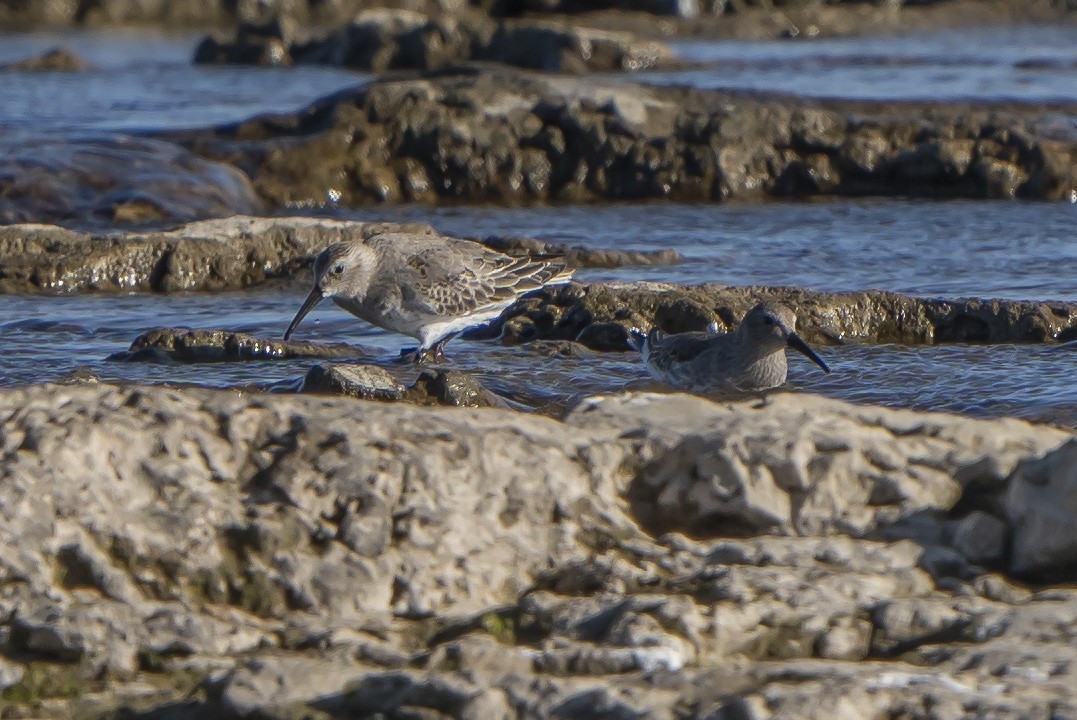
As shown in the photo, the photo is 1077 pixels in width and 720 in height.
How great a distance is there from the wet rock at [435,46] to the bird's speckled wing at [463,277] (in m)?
13.9

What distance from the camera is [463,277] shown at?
8.19 meters

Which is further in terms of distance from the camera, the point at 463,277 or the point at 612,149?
the point at 612,149

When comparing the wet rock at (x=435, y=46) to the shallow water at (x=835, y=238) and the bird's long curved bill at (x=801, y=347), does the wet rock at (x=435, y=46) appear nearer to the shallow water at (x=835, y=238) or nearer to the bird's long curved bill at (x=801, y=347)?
the shallow water at (x=835, y=238)

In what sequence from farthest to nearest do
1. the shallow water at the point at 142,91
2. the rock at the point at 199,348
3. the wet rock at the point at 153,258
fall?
the shallow water at the point at 142,91, the wet rock at the point at 153,258, the rock at the point at 199,348

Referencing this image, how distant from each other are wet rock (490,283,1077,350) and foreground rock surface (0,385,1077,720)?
14.3 feet

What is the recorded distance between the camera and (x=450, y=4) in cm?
3412

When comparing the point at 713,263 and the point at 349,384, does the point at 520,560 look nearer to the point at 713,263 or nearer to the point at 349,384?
the point at 349,384

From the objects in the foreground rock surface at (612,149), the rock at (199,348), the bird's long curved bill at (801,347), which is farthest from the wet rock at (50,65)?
the bird's long curved bill at (801,347)

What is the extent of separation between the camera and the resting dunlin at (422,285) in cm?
796

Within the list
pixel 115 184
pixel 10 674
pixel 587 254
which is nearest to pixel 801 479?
pixel 10 674

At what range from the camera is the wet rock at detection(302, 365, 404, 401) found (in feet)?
19.4

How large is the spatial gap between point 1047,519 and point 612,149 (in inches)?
417

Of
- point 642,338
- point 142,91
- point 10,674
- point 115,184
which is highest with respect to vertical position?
point 142,91

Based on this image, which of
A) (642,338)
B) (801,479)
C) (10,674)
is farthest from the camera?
(642,338)
